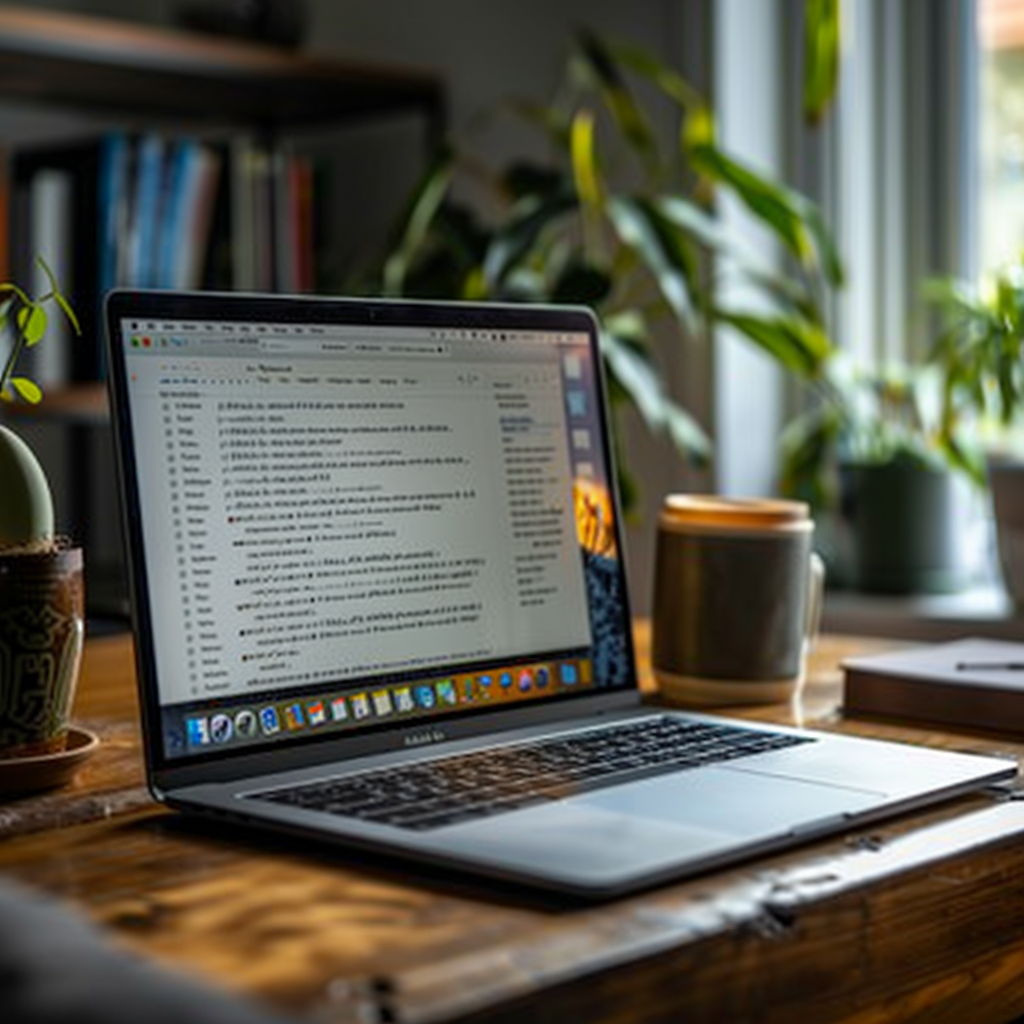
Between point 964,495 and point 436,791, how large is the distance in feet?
5.07

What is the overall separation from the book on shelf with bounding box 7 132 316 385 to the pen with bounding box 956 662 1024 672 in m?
1.45

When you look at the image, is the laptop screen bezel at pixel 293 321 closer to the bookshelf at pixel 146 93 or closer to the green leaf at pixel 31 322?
the green leaf at pixel 31 322

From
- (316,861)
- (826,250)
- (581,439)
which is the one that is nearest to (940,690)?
(581,439)

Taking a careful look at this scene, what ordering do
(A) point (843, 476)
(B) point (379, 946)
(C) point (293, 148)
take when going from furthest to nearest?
(C) point (293, 148) < (A) point (843, 476) < (B) point (379, 946)

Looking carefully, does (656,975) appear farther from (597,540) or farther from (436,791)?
(597,540)

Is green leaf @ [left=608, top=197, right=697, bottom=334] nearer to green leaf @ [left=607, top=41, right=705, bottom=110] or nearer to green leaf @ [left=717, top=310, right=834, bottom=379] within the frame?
green leaf @ [left=717, top=310, right=834, bottom=379]

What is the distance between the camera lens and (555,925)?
674 mm

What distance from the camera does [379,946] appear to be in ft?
2.13

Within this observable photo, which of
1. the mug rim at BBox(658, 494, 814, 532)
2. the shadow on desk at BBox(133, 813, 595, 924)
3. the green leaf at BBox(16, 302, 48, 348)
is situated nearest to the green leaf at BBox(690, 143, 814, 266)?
the mug rim at BBox(658, 494, 814, 532)

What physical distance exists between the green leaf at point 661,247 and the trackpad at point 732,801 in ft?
3.88

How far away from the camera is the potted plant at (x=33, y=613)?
897mm

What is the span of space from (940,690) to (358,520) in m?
0.41

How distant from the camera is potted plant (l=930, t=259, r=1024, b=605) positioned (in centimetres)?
150

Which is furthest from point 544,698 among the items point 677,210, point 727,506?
point 677,210
